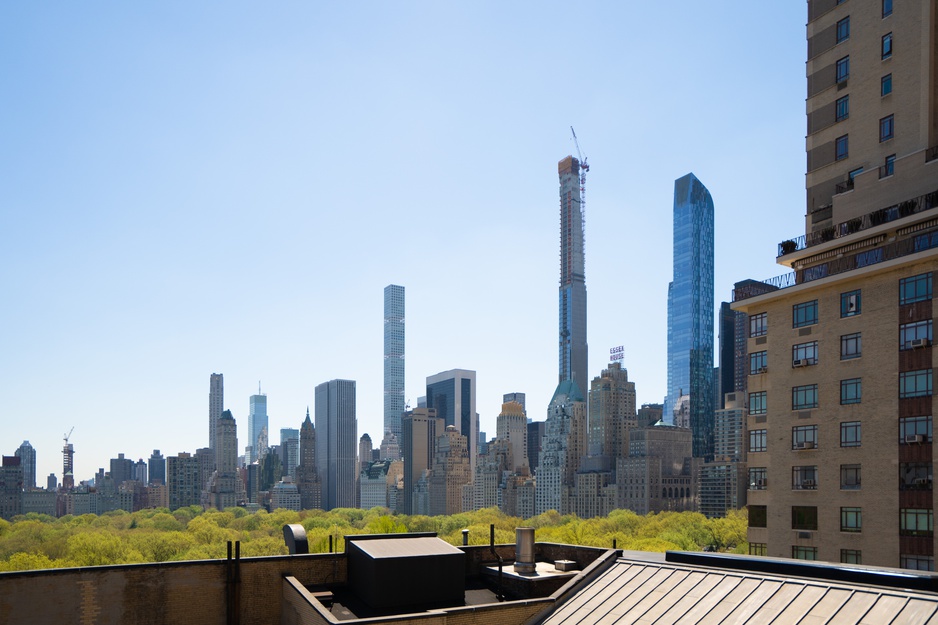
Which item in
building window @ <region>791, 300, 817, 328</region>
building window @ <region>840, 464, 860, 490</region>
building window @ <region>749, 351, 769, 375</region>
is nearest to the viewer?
building window @ <region>840, 464, 860, 490</region>

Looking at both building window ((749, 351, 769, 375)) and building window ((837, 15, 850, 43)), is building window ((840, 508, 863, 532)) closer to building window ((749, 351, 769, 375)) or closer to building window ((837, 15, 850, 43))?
building window ((749, 351, 769, 375))

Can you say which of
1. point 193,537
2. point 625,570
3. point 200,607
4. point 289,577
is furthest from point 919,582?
point 193,537

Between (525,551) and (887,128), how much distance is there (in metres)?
38.0

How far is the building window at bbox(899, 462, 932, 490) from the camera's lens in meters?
43.7

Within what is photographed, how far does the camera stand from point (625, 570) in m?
30.0

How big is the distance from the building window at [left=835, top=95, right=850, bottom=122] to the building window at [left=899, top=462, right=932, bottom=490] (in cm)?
2466

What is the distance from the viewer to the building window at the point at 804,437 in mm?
50438

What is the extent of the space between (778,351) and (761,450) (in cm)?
731

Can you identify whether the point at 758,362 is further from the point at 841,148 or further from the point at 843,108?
the point at 843,108

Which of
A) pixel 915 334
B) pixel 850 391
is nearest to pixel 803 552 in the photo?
pixel 850 391

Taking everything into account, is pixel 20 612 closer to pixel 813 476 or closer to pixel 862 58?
pixel 813 476

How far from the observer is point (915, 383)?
4438cm

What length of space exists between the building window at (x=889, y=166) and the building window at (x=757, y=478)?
21567mm


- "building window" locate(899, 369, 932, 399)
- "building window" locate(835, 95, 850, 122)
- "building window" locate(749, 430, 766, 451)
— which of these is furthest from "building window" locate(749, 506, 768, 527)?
"building window" locate(835, 95, 850, 122)
